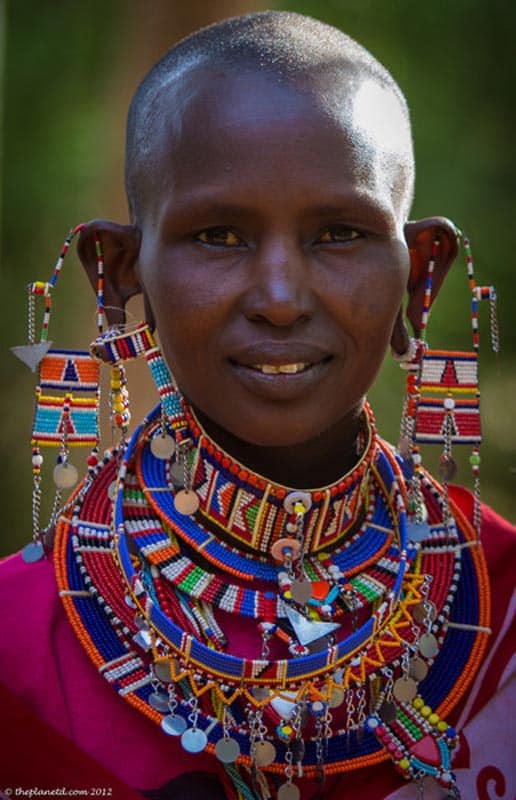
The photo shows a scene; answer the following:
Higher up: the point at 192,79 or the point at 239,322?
the point at 192,79

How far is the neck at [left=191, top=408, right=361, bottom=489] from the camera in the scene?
204cm

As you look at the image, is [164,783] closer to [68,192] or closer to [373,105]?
[373,105]

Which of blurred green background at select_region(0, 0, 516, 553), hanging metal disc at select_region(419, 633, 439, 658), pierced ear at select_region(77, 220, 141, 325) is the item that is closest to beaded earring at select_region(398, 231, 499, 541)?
hanging metal disc at select_region(419, 633, 439, 658)

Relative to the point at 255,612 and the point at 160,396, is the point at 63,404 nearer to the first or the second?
the point at 160,396

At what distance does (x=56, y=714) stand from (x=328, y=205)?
43.1 inches

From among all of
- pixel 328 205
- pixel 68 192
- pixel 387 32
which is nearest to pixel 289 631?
pixel 328 205

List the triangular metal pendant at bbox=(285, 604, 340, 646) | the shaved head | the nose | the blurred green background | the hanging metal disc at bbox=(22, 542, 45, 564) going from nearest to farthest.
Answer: the nose < the shaved head < the triangular metal pendant at bbox=(285, 604, 340, 646) < the hanging metal disc at bbox=(22, 542, 45, 564) < the blurred green background

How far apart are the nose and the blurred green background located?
226 cm

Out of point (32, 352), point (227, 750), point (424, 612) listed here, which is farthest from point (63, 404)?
point (424, 612)

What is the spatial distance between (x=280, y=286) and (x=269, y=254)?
2.8 inches

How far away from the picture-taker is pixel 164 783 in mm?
1843

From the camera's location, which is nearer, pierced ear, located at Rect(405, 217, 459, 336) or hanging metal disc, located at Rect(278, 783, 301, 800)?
hanging metal disc, located at Rect(278, 783, 301, 800)

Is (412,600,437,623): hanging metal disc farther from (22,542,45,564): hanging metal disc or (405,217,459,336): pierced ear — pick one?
(22,542,45,564): hanging metal disc

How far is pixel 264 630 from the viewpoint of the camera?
194 centimetres
